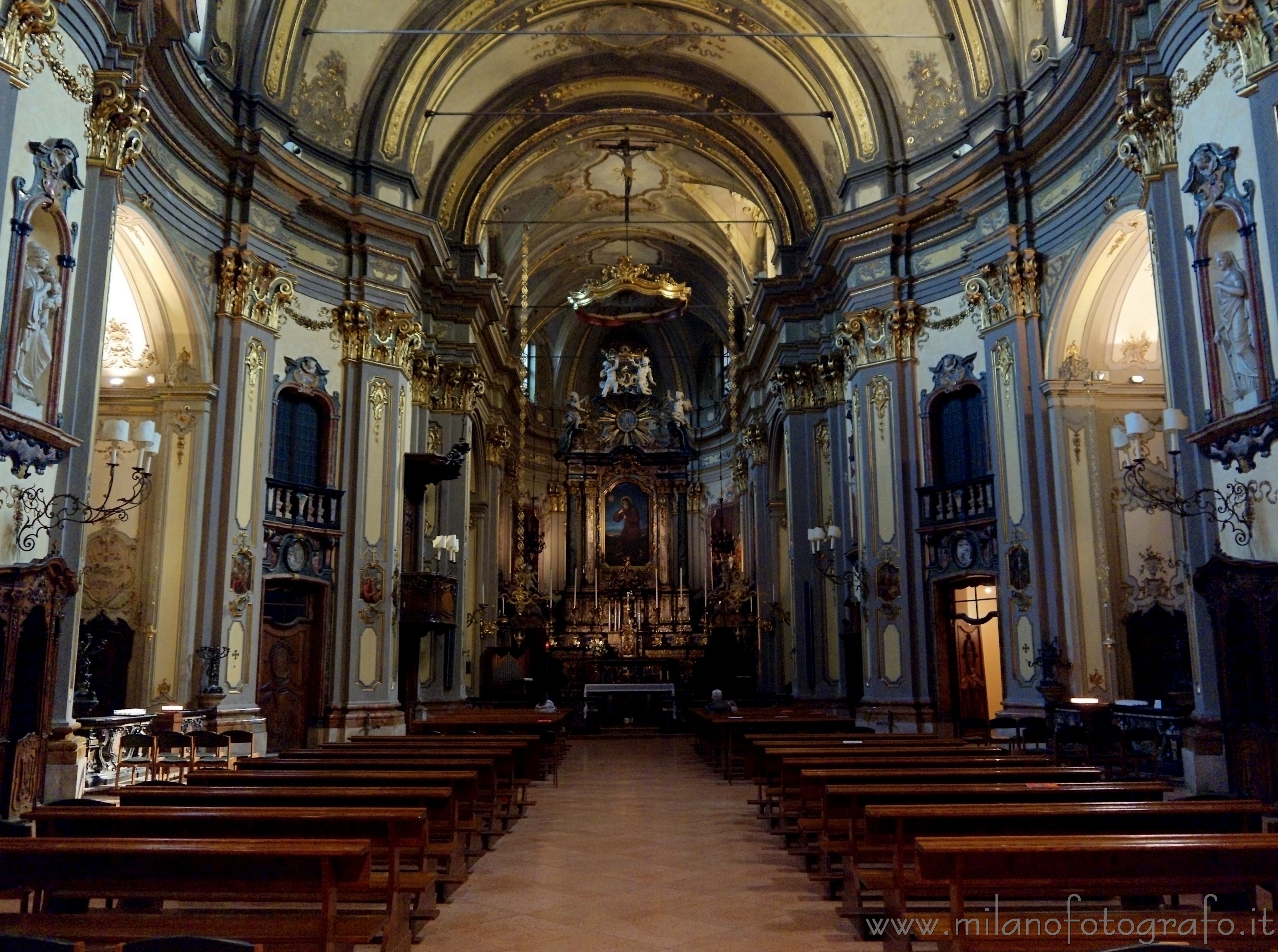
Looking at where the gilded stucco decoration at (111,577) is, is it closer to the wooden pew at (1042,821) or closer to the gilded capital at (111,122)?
the gilded capital at (111,122)

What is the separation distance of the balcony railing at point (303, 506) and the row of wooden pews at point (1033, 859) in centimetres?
974

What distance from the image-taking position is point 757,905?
618 cm

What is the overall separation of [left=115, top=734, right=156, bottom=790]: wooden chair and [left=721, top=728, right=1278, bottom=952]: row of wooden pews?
22.4 feet

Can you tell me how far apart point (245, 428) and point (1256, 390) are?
1165 cm

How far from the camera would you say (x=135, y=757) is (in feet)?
37.5

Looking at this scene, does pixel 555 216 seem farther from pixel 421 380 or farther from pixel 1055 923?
pixel 1055 923

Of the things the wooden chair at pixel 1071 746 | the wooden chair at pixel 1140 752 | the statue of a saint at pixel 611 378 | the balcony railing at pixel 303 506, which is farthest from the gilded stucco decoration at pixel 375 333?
the statue of a saint at pixel 611 378

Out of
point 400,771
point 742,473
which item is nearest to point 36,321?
point 400,771

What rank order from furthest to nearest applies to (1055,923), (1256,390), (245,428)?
(245,428), (1256,390), (1055,923)

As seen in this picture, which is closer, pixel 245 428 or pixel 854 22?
pixel 245 428

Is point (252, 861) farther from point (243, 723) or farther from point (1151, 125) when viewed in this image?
point (1151, 125)

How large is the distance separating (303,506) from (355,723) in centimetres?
327

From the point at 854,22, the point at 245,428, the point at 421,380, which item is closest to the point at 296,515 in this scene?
the point at 245,428

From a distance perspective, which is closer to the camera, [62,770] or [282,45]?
[62,770]
